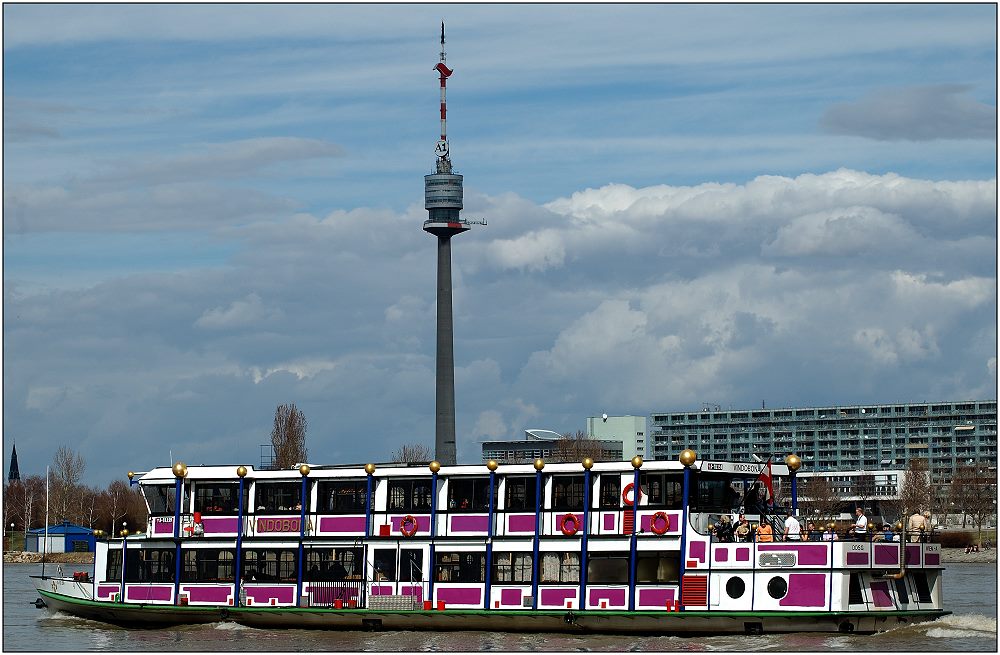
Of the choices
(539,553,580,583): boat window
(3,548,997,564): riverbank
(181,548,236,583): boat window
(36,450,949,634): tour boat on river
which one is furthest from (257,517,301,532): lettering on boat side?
(3,548,997,564): riverbank

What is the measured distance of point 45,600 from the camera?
5309cm

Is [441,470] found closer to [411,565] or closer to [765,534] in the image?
[411,565]

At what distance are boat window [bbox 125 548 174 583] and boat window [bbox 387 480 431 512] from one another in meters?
7.48

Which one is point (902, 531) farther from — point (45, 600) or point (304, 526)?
point (45, 600)

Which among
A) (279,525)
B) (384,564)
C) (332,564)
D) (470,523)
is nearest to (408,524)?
(384,564)

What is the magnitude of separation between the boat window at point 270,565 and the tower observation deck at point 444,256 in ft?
381

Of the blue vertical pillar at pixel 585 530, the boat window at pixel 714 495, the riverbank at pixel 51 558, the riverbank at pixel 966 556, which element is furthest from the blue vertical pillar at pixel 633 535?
the riverbank at pixel 51 558

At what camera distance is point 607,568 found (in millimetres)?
43500

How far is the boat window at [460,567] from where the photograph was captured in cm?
4516

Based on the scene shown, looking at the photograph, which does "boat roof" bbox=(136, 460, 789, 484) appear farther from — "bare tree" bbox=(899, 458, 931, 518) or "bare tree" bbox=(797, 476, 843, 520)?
"bare tree" bbox=(899, 458, 931, 518)

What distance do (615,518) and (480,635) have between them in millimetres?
5040

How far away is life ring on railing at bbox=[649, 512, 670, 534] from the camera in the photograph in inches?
1679

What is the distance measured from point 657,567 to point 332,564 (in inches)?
388

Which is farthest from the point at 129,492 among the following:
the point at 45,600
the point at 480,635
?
the point at 480,635
